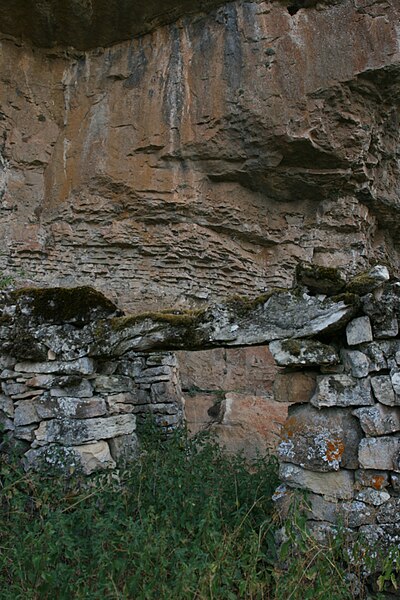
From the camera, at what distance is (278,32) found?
9.99m

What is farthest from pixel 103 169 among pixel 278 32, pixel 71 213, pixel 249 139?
pixel 278 32

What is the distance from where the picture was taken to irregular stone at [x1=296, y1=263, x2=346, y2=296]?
3.99 meters

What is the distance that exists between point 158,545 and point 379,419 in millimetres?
1616

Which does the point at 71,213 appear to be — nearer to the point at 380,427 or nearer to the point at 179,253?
the point at 179,253

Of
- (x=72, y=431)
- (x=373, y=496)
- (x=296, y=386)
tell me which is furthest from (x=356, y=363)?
(x=72, y=431)

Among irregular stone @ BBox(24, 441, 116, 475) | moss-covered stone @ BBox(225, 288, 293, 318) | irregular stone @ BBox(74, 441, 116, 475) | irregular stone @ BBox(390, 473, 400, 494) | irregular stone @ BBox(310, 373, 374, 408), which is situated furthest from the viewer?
irregular stone @ BBox(74, 441, 116, 475)

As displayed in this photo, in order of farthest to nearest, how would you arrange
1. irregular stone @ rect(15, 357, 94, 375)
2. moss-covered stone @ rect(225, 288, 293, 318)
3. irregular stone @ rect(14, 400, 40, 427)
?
irregular stone @ rect(14, 400, 40, 427) → irregular stone @ rect(15, 357, 94, 375) → moss-covered stone @ rect(225, 288, 293, 318)

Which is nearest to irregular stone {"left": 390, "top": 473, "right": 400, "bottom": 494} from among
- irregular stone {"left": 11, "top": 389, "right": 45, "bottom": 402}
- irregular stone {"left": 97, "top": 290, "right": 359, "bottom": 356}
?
irregular stone {"left": 97, "top": 290, "right": 359, "bottom": 356}

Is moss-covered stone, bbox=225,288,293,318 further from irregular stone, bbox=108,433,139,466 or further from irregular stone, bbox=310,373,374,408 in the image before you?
irregular stone, bbox=108,433,139,466

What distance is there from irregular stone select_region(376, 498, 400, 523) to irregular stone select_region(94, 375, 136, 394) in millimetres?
2565

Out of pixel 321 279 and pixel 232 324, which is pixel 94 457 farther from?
pixel 321 279

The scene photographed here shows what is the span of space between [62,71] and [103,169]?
2385 millimetres

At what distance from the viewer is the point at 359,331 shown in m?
3.77

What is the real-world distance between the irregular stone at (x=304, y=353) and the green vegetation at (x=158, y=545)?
39.7 inches
